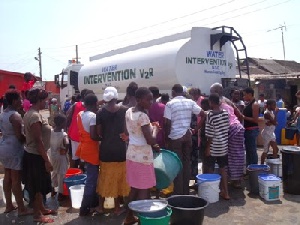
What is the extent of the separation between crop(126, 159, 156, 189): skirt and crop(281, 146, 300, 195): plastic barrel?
271 centimetres

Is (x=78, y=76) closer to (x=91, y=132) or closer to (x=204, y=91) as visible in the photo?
(x=204, y=91)

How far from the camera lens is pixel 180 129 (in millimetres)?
4906

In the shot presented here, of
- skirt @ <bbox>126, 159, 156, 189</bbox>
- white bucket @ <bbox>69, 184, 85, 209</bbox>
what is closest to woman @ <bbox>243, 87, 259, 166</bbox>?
skirt @ <bbox>126, 159, 156, 189</bbox>

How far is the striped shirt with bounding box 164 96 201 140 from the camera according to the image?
4.88 metres

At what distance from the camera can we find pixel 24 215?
15.0 feet

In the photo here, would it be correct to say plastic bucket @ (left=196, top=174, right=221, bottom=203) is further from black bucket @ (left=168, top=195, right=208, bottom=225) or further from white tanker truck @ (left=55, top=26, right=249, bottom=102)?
white tanker truck @ (left=55, top=26, right=249, bottom=102)

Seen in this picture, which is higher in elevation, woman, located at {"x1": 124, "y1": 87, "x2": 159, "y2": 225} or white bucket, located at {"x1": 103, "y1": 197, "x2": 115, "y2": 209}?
woman, located at {"x1": 124, "y1": 87, "x2": 159, "y2": 225}

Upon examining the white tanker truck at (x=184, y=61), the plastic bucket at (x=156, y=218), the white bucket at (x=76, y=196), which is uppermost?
the white tanker truck at (x=184, y=61)

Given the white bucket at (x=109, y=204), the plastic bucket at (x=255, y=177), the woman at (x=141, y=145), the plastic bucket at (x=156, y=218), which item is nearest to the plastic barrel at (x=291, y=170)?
the plastic bucket at (x=255, y=177)

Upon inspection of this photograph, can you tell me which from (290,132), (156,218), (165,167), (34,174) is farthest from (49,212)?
(290,132)

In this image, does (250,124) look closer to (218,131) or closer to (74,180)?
(218,131)

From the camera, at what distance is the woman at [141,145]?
384 centimetres

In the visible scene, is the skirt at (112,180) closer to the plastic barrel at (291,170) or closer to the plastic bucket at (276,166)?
the plastic barrel at (291,170)

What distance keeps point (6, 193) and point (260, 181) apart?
4126 millimetres
